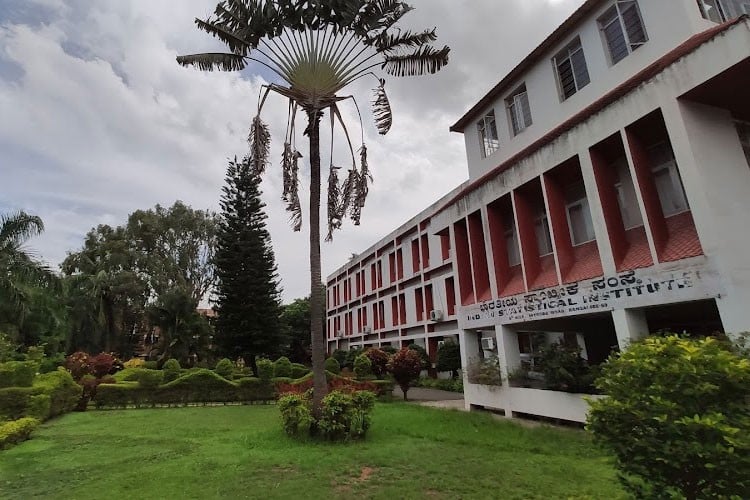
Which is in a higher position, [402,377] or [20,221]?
[20,221]

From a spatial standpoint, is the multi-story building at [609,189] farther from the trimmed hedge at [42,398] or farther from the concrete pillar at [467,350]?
the trimmed hedge at [42,398]

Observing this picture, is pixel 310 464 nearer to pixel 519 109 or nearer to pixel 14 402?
pixel 14 402

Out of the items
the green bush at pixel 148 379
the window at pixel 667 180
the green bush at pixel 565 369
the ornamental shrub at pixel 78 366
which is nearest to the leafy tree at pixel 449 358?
the green bush at pixel 565 369

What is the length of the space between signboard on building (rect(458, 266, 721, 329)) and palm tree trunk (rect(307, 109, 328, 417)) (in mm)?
4483

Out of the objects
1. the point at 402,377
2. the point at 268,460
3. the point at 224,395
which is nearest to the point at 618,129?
the point at 268,460

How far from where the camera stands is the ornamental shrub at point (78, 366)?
16.9 metres

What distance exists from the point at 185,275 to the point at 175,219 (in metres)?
4.15

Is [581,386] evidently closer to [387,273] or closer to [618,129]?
[618,129]

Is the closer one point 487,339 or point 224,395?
point 224,395

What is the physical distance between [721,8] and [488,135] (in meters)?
5.64

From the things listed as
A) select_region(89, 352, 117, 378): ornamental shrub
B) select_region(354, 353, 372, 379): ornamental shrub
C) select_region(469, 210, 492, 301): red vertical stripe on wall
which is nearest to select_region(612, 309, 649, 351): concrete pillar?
select_region(469, 210, 492, 301): red vertical stripe on wall

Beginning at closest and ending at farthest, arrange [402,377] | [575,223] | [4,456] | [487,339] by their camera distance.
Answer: [4,456], [575,223], [402,377], [487,339]

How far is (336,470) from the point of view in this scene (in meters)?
5.66

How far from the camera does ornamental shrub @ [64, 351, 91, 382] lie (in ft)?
55.5
